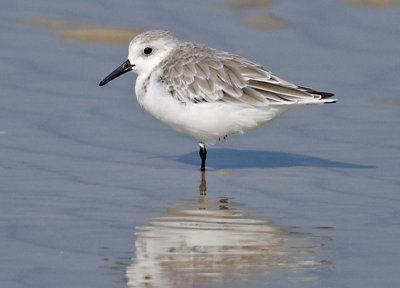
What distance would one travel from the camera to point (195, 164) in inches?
415

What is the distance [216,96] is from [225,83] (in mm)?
178

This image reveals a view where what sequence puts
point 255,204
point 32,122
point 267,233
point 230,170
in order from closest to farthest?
point 267,233 → point 255,204 → point 230,170 → point 32,122

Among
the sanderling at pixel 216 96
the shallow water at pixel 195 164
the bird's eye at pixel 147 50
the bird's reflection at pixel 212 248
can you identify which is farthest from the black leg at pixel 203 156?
the bird's reflection at pixel 212 248

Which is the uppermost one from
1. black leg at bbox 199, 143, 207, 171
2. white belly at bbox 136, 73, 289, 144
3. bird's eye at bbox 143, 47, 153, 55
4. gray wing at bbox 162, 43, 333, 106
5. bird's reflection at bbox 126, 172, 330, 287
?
bird's eye at bbox 143, 47, 153, 55

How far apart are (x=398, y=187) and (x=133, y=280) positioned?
3488mm

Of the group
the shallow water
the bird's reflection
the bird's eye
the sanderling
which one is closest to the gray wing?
the sanderling

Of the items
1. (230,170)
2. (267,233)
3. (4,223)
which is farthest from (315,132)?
(4,223)

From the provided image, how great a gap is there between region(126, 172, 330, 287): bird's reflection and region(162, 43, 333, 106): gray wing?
160 centimetres

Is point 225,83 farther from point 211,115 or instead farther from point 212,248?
point 212,248

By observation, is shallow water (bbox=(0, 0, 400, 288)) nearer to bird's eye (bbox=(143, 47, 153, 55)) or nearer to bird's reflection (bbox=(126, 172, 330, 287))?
bird's reflection (bbox=(126, 172, 330, 287))

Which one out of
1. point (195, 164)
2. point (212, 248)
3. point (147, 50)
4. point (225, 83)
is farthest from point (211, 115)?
point (212, 248)

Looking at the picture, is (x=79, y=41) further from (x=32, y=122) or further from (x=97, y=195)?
(x=97, y=195)

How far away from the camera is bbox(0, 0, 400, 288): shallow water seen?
23.5 ft

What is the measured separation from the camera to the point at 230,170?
1030 cm
